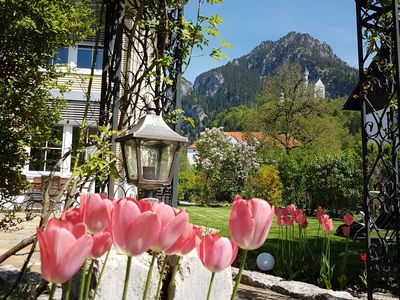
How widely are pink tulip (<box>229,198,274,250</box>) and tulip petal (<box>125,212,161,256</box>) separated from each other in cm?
14

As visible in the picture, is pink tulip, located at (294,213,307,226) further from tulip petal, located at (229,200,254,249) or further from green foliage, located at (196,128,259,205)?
green foliage, located at (196,128,259,205)

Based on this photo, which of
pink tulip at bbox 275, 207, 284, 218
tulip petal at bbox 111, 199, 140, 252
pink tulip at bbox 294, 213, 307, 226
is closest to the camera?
tulip petal at bbox 111, 199, 140, 252

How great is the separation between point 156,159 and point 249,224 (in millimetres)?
1773

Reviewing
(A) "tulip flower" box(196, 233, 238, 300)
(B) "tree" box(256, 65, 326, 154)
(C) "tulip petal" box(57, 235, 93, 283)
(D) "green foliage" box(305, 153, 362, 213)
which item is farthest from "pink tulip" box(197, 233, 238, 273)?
(B) "tree" box(256, 65, 326, 154)

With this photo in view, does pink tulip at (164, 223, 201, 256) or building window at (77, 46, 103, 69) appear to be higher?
building window at (77, 46, 103, 69)

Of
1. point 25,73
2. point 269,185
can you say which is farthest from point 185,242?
point 269,185

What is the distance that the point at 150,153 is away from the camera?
235 centimetres

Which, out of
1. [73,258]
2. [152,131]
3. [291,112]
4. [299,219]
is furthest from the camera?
[291,112]

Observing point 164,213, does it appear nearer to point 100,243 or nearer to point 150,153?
point 100,243

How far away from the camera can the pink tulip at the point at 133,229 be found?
555mm

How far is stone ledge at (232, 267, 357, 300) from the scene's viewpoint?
3.71 meters

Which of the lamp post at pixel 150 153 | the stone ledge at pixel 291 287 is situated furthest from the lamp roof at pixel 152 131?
the stone ledge at pixel 291 287

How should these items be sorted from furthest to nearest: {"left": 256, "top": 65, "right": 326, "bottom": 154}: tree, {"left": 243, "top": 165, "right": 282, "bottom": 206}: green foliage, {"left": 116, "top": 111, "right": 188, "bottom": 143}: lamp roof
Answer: {"left": 256, "top": 65, "right": 326, "bottom": 154}: tree < {"left": 243, "top": 165, "right": 282, "bottom": 206}: green foliage < {"left": 116, "top": 111, "right": 188, "bottom": 143}: lamp roof

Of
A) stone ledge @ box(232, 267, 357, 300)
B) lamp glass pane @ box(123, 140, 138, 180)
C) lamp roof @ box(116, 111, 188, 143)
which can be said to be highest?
lamp roof @ box(116, 111, 188, 143)
